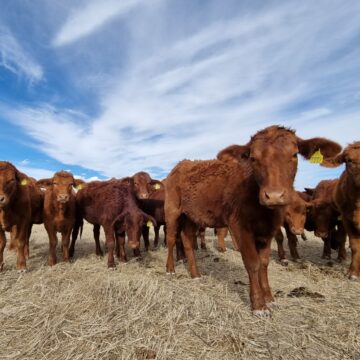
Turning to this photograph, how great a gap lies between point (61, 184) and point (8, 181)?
5.18ft

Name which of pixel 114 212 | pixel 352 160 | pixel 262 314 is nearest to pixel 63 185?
pixel 114 212

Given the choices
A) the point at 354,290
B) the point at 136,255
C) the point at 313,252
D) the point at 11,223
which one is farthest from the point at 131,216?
the point at 313,252

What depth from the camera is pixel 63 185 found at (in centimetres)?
880

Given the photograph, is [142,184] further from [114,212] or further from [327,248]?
[327,248]

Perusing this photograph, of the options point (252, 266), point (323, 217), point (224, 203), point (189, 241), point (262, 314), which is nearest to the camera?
point (262, 314)

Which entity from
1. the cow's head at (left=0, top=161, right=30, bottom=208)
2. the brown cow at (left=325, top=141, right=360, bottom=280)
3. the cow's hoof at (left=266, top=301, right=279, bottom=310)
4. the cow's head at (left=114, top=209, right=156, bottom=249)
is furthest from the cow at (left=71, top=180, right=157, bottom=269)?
the brown cow at (left=325, top=141, right=360, bottom=280)

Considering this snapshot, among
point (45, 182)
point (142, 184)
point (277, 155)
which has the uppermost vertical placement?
point (45, 182)

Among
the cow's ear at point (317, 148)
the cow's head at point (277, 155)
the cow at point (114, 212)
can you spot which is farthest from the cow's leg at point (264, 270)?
the cow at point (114, 212)

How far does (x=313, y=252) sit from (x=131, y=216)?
19.8 feet

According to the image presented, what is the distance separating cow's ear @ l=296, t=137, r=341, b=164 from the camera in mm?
4750

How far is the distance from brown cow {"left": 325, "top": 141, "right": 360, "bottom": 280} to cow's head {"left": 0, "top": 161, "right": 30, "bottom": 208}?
664 cm

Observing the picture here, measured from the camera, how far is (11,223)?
25.2 feet

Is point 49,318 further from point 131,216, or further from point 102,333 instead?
point 131,216

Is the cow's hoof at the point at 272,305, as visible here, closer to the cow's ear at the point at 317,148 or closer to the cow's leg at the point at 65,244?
the cow's ear at the point at 317,148
